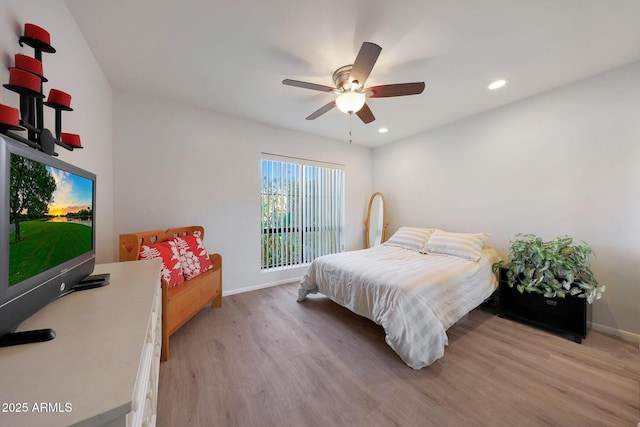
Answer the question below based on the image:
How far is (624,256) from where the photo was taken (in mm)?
2088

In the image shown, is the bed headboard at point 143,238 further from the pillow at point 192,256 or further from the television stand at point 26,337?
the television stand at point 26,337

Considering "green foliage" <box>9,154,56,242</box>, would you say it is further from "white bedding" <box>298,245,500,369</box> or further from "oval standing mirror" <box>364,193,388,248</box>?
"oval standing mirror" <box>364,193,388,248</box>

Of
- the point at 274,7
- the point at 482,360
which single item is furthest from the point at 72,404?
the point at 482,360

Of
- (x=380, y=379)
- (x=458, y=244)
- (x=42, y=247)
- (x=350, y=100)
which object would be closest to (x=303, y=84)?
(x=350, y=100)

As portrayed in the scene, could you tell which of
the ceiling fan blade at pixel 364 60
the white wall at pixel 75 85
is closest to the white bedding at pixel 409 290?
the ceiling fan blade at pixel 364 60

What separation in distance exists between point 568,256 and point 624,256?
0.49 m

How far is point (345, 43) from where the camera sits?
1.74m

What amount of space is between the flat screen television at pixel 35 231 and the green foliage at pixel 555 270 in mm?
3366

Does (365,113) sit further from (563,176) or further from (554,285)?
(554,285)

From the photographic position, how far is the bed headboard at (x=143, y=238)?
190 centimetres

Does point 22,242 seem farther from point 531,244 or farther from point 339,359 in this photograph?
point 531,244

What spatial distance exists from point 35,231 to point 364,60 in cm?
192

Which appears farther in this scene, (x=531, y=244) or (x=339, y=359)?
(x=531, y=244)

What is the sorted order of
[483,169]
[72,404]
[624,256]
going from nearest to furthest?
[72,404], [624,256], [483,169]
